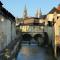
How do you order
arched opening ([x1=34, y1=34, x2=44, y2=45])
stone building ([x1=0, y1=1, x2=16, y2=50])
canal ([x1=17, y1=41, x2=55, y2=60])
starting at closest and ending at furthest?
1. stone building ([x1=0, y1=1, x2=16, y2=50])
2. canal ([x1=17, y1=41, x2=55, y2=60])
3. arched opening ([x1=34, y1=34, x2=44, y2=45])

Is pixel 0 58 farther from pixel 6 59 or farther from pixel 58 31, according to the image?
pixel 58 31

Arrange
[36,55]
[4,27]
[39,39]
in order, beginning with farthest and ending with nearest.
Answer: [39,39], [36,55], [4,27]

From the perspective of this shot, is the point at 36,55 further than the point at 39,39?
No

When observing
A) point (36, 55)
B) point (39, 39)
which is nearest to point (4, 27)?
point (36, 55)

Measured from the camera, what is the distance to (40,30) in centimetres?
7769

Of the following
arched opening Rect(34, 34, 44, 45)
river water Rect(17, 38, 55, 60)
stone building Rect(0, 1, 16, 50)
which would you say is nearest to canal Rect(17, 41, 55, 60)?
river water Rect(17, 38, 55, 60)

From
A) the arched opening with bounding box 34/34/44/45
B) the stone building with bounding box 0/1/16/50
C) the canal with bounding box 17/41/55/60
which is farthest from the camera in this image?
the arched opening with bounding box 34/34/44/45

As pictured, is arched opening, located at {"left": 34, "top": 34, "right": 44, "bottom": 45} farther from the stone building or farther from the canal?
the stone building

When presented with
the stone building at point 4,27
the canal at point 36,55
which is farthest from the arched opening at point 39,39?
the stone building at point 4,27

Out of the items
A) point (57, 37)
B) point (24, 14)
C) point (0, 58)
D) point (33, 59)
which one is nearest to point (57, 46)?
point (57, 37)

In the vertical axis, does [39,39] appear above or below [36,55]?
above

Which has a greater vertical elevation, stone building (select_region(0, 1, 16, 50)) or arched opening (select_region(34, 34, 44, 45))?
stone building (select_region(0, 1, 16, 50))

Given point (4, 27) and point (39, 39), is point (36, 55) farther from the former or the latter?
point (39, 39)

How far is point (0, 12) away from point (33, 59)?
449 inches
